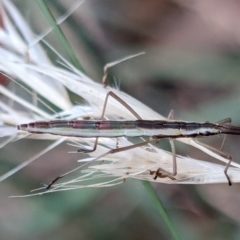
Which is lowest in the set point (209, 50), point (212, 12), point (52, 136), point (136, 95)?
point (52, 136)

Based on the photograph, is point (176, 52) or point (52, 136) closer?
point (52, 136)

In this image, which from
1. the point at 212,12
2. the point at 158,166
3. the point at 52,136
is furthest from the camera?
the point at 212,12

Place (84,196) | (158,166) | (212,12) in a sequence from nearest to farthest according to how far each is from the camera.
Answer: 1. (158,166)
2. (84,196)
3. (212,12)

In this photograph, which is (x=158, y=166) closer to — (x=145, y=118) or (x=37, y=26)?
(x=145, y=118)

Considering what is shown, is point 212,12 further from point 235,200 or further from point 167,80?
point 235,200

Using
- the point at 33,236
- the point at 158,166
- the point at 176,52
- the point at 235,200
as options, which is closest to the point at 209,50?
the point at 176,52

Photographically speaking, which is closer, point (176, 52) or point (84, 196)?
point (84, 196)

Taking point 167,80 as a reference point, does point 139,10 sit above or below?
above

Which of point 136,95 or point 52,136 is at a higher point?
point 136,95

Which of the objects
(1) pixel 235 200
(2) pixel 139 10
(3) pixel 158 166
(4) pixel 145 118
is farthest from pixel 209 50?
(3) pixel 158 166
